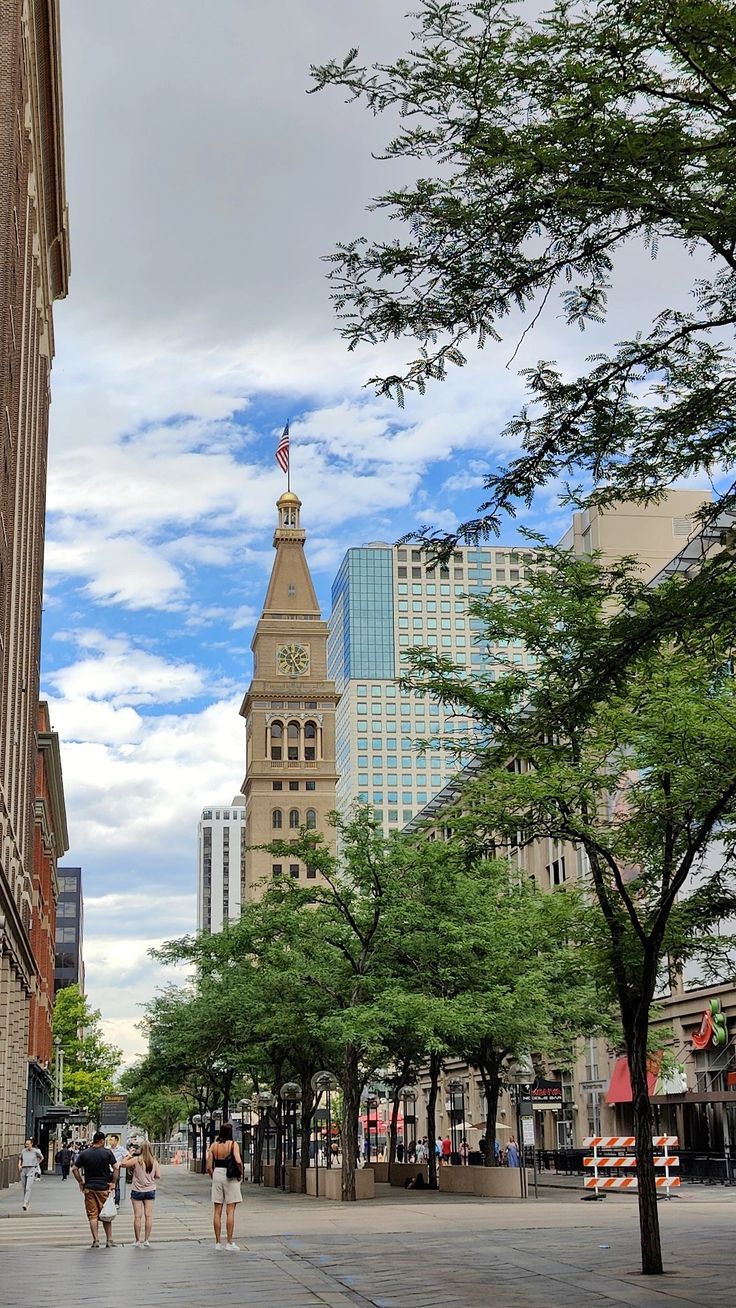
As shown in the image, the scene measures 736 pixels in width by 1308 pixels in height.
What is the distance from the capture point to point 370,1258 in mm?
20234

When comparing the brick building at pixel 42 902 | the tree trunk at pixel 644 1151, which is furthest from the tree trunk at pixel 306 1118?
the tree trunk at pixel 644 1151

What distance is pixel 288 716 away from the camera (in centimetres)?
16825

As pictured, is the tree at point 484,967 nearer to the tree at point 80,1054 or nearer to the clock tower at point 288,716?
the tree at point 80,1054

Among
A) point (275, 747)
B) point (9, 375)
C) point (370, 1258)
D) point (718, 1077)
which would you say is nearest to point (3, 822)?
point (9, 375)

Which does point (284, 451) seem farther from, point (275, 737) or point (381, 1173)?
point (381, 1173)

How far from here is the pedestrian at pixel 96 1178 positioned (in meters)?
24.4

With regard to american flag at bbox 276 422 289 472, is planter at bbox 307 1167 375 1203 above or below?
below

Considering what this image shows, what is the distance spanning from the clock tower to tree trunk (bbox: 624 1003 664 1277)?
477 feet

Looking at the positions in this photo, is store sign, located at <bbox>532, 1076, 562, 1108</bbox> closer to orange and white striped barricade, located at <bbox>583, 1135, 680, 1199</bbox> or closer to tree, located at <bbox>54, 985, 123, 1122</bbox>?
orange and white striped barricade, located at <bbox>583, 1135, 680, 1199</bbox>

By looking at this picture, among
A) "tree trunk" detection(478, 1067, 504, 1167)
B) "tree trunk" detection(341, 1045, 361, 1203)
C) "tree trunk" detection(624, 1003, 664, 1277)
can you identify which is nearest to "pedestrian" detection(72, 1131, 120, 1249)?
"tree trunk" detection(624, 1003, 664, 1277)

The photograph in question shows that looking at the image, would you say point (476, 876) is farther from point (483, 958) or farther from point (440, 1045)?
point (440, 1045)

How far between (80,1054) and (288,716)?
5091 cm

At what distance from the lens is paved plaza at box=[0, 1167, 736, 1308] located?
49.9 ft

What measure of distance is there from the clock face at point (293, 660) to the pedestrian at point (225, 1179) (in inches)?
5709
